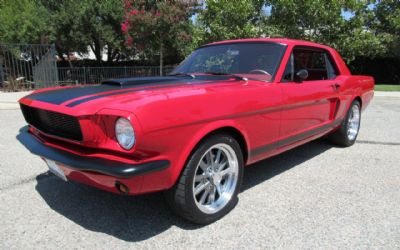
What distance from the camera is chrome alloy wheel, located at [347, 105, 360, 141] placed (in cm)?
570

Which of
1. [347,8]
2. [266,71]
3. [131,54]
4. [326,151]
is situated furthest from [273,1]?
[266,71]

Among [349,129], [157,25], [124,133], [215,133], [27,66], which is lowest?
[349,129]

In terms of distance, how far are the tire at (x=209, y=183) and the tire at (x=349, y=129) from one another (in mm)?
2807

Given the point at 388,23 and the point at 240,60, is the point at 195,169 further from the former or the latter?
the point at 388,23

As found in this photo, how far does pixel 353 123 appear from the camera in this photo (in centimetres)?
587

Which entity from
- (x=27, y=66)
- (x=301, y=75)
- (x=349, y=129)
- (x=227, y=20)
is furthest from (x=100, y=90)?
(x=227, y=20)

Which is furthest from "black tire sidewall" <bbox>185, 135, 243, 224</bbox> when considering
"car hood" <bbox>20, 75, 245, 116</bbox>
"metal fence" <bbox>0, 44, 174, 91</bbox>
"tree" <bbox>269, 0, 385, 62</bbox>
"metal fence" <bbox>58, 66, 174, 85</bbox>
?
"metal fence" <bbox>58, 66, 174, 85</bbox>

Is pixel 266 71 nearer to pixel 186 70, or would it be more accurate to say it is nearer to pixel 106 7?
pixel 186 70

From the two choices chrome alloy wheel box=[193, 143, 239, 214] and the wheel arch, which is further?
chrome alloy wheel box=[193, 143, 239, 214]

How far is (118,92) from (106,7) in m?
16.8

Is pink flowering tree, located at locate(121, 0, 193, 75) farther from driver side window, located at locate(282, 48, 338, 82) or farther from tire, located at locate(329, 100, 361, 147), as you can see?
driver side window, located at locate(282, 48, 338, 82)

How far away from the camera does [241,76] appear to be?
12.3 feet

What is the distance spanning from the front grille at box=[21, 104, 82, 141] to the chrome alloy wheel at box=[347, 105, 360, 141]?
440 centimetres

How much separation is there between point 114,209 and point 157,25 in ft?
44.3
